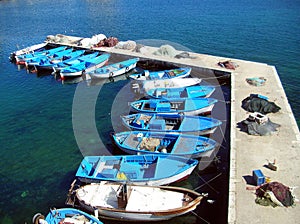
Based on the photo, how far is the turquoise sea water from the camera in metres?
22.8

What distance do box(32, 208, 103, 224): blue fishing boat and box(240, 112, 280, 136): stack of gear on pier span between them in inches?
524

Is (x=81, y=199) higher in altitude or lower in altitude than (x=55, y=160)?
higher

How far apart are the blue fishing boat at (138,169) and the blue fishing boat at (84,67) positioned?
19.8 meters

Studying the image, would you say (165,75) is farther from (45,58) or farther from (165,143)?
(45,58)

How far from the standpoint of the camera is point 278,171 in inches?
751

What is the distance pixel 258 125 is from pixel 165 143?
24.3ft

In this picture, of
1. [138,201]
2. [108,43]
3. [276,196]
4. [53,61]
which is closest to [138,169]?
[138,201]

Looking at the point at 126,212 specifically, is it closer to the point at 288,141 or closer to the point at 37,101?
the point at 288,141

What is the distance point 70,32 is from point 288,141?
49.6 m

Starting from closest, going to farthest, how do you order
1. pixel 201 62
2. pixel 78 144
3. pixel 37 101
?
pixel 78 144, pixel 37 101, pixel 201 62

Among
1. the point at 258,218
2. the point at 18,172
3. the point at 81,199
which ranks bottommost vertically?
the point at 18,172

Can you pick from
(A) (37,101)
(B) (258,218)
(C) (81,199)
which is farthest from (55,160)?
(B) (258,218)

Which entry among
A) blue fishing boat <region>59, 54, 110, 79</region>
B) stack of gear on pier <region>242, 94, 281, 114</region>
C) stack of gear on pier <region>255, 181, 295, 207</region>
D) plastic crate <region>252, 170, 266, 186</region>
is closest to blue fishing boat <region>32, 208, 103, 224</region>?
stack of gear on pier <region>255, 181, 295, 207</region>

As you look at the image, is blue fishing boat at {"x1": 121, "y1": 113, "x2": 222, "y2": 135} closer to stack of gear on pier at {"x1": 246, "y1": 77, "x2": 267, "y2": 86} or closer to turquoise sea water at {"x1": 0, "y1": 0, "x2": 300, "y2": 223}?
turquoise sea water at {"x1": 0, "y1": 0, "x2": 300, "y2": 223}
